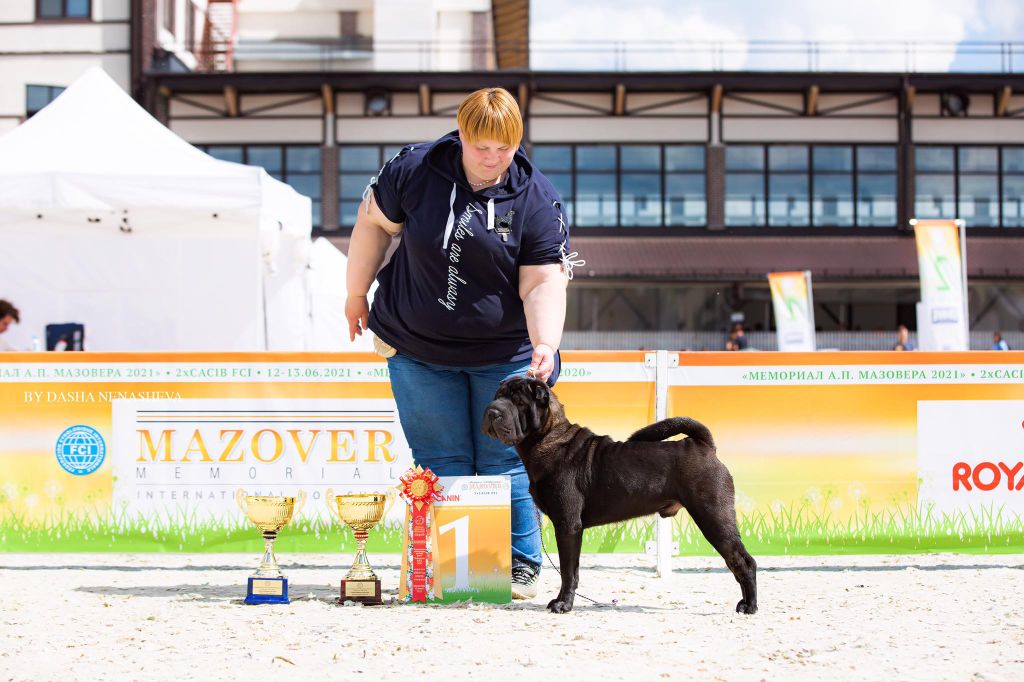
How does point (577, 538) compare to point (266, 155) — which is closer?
point (577, 538)

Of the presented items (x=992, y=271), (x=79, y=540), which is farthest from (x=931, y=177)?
(x=79, y=540)

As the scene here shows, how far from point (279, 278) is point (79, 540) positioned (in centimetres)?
633

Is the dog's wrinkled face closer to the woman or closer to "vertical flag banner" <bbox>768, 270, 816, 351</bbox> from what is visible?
the woman

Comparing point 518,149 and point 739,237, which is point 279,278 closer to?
point 518,149

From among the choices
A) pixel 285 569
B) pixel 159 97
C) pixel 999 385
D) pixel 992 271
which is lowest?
pixel 285 569

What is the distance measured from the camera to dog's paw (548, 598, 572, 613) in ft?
14.5

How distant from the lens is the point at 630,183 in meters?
30.8

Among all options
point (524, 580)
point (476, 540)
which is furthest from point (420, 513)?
point (524, 580)

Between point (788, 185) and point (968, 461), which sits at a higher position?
point (788, 185)

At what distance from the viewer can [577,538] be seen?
14.6ft

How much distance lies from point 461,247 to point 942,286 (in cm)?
1332

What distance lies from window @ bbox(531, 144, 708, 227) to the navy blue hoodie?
2635 centimetres

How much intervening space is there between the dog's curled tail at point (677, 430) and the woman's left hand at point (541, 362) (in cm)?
55

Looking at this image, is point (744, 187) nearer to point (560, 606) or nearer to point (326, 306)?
point (326, 306)
